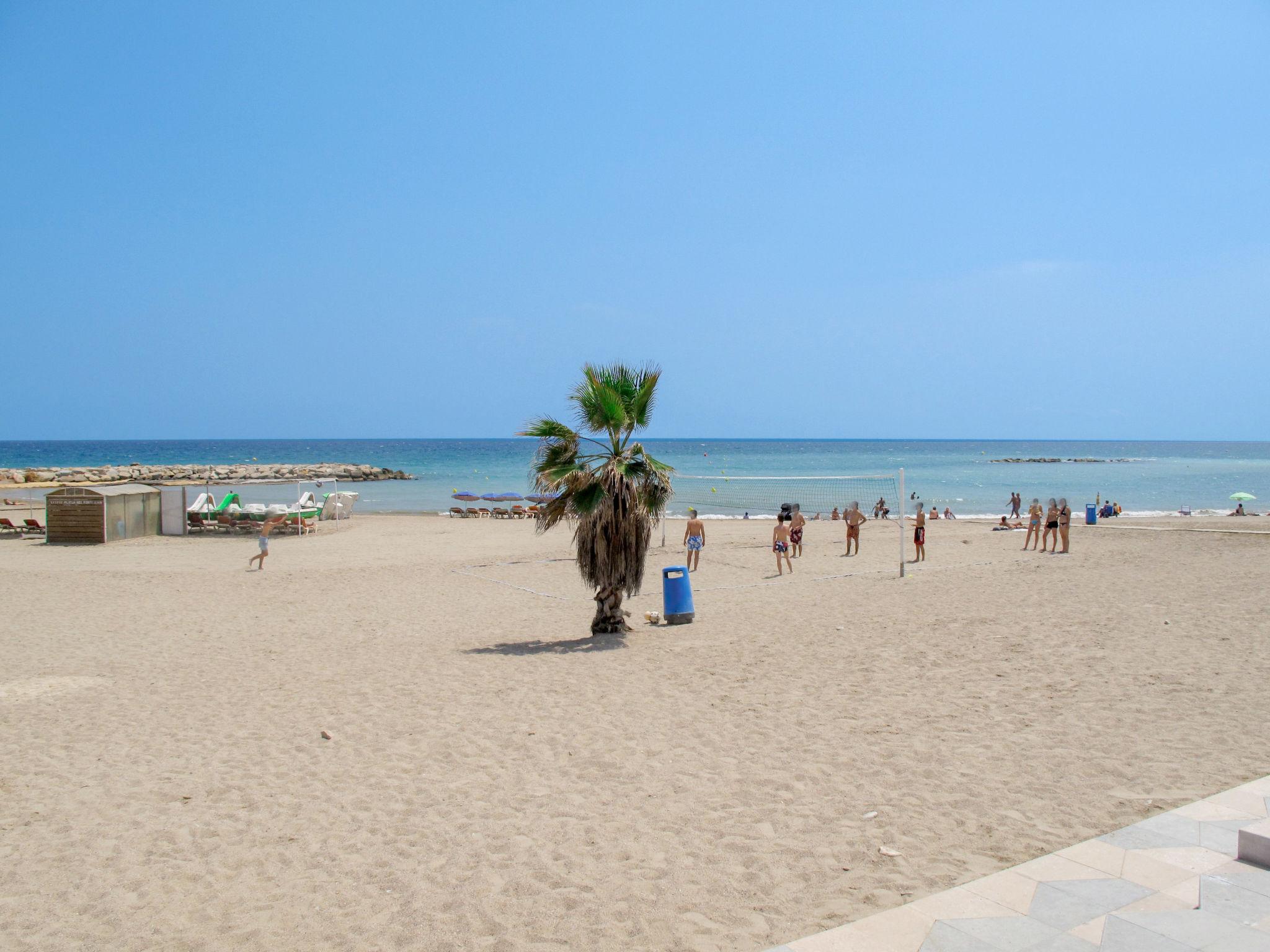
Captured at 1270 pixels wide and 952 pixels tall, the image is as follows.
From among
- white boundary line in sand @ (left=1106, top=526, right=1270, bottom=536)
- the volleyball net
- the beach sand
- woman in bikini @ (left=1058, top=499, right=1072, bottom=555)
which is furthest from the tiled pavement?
the volleyball net

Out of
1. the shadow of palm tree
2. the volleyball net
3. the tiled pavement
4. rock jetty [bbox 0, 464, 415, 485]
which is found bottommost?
the volleyball net

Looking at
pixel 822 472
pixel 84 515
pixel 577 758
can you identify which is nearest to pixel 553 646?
pixel 577 758

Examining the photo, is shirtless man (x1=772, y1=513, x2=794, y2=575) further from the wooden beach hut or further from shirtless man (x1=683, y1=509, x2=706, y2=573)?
the wooden beach hut

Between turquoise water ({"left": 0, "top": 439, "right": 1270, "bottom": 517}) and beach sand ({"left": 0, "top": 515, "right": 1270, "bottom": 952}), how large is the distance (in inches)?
369

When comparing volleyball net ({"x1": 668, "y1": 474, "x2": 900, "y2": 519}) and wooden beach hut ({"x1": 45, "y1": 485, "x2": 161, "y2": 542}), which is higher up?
wooden beach hut ({"x1": 45, "y1": 485, "x2": 161, "y2": 542})

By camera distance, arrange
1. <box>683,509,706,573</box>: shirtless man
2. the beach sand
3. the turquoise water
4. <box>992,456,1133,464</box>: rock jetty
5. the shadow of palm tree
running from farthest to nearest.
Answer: <box>992,456,1133,464</box>: rock jetty → the turquoise water → <box>683,509,706,573</box>: shirtless man → the shadow of palm tree → the beach sand

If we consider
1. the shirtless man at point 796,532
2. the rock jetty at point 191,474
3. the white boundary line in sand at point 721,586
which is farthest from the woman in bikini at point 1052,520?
the rock jetty at point 191,474

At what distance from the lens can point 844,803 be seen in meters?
4.76

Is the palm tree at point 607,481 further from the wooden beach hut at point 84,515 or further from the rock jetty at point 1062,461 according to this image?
the rock jetty at point 1062,461

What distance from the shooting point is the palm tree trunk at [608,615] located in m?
10.3

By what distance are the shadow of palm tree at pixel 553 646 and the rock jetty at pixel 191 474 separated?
1751 inches

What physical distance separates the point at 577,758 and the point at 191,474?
218 ft

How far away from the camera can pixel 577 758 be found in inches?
226

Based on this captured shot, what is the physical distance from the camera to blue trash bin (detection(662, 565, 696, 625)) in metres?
11.1
